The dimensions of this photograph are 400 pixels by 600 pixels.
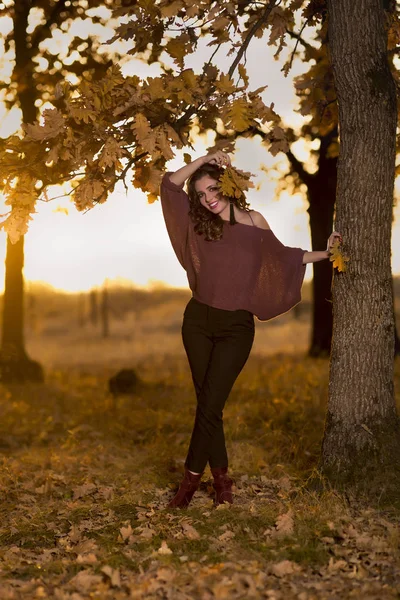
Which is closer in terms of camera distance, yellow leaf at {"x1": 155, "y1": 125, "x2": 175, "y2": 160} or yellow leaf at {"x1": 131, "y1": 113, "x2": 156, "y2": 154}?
yellow leaf at {"x1": 131, "y1": 113, "x2": 156, "y2": 154}

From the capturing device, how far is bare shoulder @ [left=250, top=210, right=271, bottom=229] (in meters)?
5.39

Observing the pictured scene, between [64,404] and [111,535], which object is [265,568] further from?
[64,404]

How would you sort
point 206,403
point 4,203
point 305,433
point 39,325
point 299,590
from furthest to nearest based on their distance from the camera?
point 39,325
point 305,433
point 4,203
point 206,403
point 299,590

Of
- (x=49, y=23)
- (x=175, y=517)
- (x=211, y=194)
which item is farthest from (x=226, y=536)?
(x=49, y=23)

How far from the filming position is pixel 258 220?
5.41m

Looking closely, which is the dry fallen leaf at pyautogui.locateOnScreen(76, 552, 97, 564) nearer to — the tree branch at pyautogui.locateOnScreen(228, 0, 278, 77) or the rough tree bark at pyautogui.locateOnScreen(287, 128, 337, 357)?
the tree branch at pyautogui.locateOnScreen(228, 0, 278, 77)

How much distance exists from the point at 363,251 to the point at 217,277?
1.29m

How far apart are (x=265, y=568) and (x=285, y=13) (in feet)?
16.8

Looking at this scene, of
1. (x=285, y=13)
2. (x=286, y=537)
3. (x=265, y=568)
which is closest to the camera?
(x=265, y=568)

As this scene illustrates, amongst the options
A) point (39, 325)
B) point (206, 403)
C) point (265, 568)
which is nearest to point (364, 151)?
point (206, 403)

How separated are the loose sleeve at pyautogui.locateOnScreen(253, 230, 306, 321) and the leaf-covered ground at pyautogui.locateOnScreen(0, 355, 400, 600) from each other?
1558 millimetres

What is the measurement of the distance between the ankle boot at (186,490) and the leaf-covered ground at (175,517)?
87mm

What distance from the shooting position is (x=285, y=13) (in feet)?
22.7

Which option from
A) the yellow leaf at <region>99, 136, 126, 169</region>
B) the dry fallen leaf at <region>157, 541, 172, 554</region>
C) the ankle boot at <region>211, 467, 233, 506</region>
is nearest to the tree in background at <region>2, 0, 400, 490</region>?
the yellow leaf at <region>99, 136, 126, 169</region>
